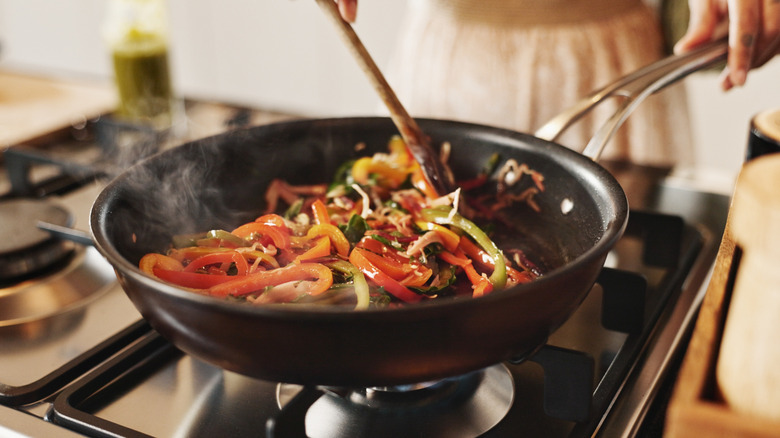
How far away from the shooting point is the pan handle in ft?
2.93

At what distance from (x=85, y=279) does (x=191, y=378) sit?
30 cm

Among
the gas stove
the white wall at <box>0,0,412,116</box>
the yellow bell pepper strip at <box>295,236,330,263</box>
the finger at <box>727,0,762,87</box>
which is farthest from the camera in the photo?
the white wall at <box>0,0,412,116</box>

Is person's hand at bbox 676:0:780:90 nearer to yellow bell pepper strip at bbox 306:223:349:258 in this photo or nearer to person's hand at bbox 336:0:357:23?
person's hand at bbox 336:0:357:23

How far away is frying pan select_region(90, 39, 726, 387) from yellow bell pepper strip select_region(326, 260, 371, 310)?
0.37ft

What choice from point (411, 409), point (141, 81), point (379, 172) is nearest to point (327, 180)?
point (379, 172)

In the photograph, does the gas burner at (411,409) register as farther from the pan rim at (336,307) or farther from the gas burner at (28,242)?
the gas burner at (28,242)

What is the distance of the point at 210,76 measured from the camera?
10.5 ft

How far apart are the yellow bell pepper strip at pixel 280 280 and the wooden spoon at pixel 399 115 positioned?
23 cm

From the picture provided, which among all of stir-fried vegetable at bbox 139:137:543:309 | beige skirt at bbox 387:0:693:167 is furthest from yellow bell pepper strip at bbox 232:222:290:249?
beige skirt at bbox 387:0:693:167

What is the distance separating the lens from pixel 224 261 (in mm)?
803

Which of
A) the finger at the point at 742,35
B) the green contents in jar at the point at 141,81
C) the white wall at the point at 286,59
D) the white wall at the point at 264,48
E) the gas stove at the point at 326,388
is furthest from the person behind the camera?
the white wall at the point at 264,48

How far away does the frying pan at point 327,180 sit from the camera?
56 centimetres

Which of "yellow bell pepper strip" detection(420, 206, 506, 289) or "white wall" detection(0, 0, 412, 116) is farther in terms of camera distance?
"white wall" detection(0, 0, 412, 116)

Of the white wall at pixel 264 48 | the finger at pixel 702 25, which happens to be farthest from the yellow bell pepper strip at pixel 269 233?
the white wall at pixel 264 48
